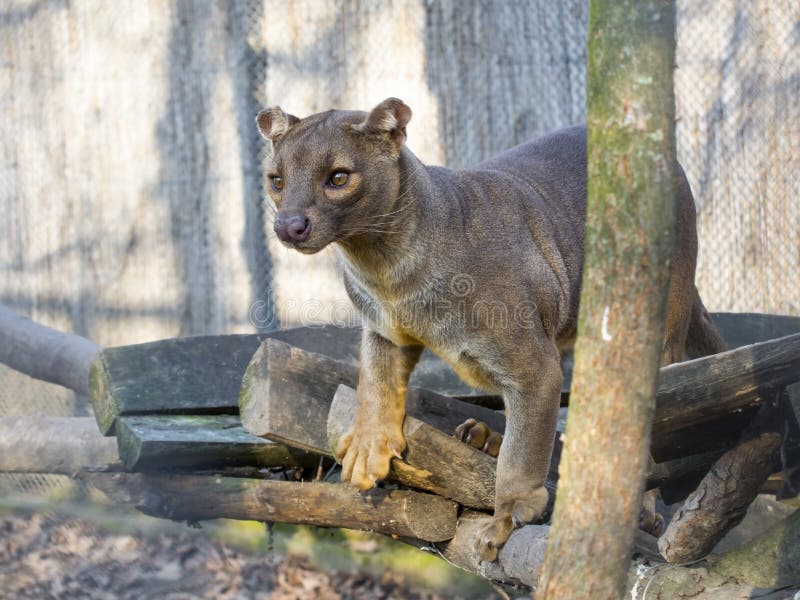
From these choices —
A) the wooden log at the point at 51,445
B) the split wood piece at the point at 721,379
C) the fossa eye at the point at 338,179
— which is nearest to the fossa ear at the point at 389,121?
the fossa eye at the point at 338,179

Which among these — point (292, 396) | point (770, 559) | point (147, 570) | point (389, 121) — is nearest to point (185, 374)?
point (292, 396)

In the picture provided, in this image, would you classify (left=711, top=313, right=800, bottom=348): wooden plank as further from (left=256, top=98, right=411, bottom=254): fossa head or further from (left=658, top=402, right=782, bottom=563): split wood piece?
(left=256, top=98, right=411, bottom=254): fossa head

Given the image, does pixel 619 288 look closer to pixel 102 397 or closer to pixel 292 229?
pixel 292 229

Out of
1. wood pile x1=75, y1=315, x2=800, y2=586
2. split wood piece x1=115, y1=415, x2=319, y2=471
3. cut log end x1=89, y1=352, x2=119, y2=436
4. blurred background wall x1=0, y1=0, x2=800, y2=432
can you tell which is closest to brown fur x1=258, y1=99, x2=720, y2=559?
wood pile x1=75, y1=315, x2=800, y2=586

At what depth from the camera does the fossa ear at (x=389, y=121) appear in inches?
144

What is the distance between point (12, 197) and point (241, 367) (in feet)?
11.2

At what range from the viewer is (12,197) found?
7.33 meters

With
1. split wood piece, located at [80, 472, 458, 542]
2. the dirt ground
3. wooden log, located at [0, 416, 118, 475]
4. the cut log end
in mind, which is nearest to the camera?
split wood piece, located at [80, 472, 458, 542]

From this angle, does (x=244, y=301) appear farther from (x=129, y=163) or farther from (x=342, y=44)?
(x=342, y=44)

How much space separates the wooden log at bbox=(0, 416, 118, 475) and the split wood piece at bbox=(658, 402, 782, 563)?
103 inches

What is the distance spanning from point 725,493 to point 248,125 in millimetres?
4349

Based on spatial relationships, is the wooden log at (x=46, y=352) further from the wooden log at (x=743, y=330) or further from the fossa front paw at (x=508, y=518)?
the fossa front paw at (x=508, y=518)

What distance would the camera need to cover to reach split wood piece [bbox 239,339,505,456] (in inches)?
145

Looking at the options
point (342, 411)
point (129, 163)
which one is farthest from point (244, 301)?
point (342, 411)
